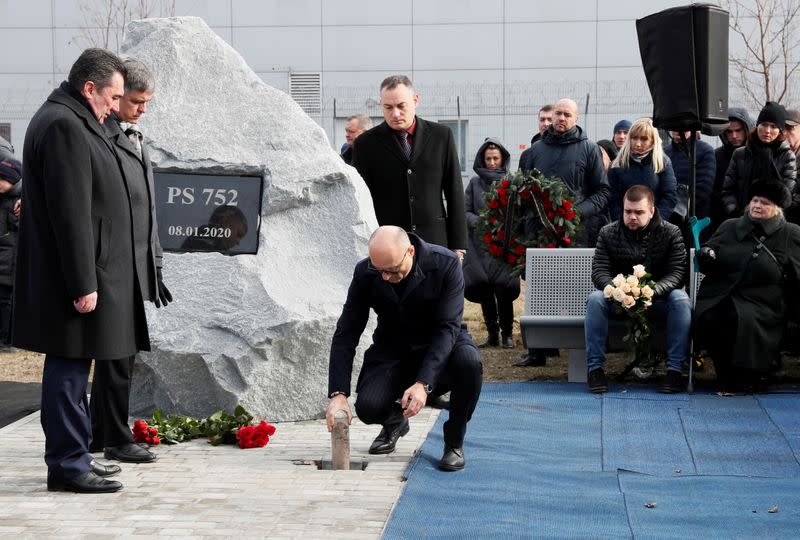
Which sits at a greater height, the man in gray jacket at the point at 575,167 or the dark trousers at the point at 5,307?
the man in gray jacket at the point at 575,167

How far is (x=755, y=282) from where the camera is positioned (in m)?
8.23

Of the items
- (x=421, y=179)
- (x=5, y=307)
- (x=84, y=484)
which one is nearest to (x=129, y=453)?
(x=84, y=484)

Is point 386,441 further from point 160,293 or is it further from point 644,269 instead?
point 644,269

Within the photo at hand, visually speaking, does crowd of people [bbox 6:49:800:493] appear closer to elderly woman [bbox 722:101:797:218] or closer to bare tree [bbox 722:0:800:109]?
elderly woman [bbox 722:101:797:218]

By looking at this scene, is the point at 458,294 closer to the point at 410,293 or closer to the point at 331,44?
the point at 410,293

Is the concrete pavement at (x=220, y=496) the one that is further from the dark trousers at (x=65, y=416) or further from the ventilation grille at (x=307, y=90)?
the ventilation grille at (x=307, y=90)

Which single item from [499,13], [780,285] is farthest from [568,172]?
[499,13]

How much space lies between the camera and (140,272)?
5.73 metres

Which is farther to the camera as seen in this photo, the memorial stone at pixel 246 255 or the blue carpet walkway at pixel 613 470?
the memorial stone at pixel 246 255

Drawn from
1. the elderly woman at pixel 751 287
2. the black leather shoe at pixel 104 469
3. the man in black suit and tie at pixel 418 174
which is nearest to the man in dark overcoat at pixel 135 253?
the black leather shoe at pixel 104 469

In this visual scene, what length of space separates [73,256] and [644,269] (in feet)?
14.7

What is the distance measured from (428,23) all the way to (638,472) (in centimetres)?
1441

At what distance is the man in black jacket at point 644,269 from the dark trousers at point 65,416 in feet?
12.8

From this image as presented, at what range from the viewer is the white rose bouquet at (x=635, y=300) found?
8219mm
